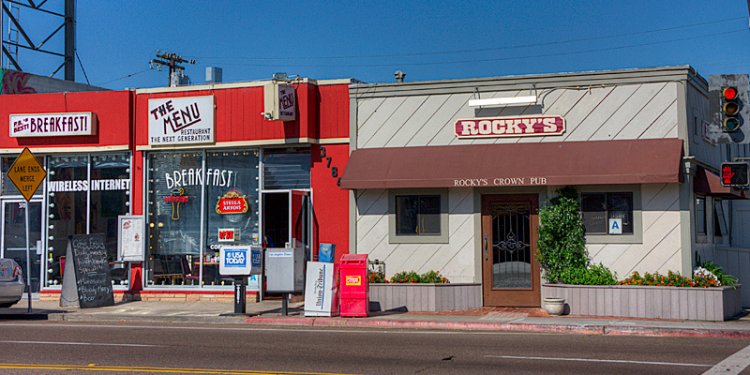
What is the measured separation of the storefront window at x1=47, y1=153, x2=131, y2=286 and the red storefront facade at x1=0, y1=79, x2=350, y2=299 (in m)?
0.03

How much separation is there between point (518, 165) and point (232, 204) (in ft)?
23.5

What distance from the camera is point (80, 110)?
21984mm

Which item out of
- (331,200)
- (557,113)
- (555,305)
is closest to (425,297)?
(555,305)

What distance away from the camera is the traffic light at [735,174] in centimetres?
1573

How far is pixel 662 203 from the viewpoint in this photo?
1753 cm

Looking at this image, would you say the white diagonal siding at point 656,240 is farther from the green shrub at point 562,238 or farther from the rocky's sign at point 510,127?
the rocky's sign at point 510,127

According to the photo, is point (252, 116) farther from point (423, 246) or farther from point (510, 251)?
point (510, 251)

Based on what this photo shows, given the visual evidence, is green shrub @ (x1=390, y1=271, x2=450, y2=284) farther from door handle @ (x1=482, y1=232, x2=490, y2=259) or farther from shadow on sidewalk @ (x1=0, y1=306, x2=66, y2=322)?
shadow on sidewalk @ (x1=0, y1=306, x2=66, y2=322)

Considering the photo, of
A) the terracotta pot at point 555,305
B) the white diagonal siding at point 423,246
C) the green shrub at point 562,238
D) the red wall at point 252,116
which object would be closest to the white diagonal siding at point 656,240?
the green shrub at point 562,238

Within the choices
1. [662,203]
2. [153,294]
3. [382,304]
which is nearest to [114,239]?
[153,294]

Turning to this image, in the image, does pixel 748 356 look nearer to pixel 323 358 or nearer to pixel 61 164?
pixel 323 358

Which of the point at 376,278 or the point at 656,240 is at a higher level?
the point at 656,240

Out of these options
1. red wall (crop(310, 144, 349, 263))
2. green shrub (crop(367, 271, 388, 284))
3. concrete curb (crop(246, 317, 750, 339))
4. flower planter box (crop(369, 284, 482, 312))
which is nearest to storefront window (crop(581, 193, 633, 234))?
flower planter box (crop(369, 284, 482, 312))

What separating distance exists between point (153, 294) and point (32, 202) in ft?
14.0
